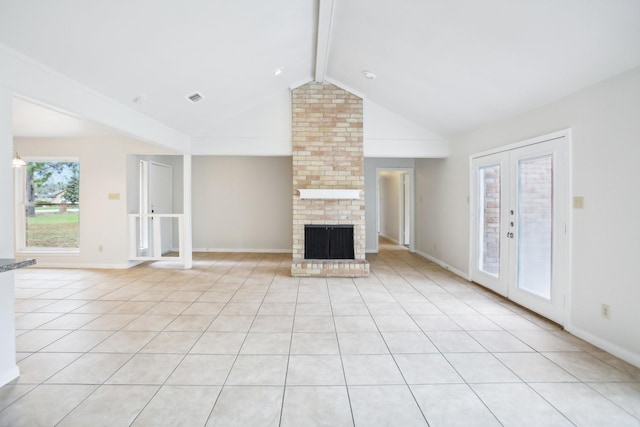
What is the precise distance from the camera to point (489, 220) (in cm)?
487

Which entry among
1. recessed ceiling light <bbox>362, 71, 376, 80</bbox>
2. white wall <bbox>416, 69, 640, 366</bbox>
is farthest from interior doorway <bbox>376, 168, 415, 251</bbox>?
white wall <bbox>416, 69, 640, 366</bbox>

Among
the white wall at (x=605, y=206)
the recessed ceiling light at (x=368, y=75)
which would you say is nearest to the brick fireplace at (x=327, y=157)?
the recessed ceiling light at (x=368, y=75)

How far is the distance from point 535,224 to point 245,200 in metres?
5.96

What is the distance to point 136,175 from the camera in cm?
660

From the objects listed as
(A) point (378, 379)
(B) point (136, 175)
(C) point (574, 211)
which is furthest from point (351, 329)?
(B) point (136, 175)

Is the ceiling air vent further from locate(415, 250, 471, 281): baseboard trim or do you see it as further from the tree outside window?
locate(415, 250, 471, 281): baseboard trim

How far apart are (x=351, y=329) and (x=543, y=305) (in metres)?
2.14

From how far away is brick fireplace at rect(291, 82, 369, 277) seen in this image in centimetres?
596

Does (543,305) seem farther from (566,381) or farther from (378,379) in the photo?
(378,379)

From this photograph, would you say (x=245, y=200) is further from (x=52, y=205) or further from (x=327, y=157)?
(x=52, y=205)

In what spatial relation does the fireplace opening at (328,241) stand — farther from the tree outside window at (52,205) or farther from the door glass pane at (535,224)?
the tree outside window at (52,205)

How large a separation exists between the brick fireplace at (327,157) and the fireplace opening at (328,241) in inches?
3.4

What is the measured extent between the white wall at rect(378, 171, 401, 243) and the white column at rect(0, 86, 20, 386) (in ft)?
27.3

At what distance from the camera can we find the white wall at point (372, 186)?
8.10 metres
